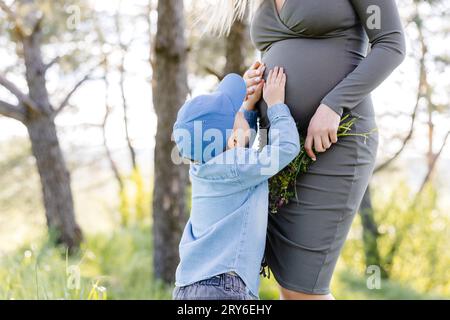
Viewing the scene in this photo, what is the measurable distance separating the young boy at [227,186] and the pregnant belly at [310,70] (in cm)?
4

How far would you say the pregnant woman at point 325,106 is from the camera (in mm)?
1534

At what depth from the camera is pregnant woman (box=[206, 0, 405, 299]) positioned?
1534mm

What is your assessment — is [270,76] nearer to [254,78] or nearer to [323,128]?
[254,78]

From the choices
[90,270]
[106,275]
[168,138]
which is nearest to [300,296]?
[168,138]

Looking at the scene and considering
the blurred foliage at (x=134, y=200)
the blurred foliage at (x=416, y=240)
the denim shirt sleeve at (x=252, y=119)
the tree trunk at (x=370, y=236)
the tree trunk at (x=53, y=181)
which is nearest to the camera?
the denim shirt sleeve at (x=252, y=119)

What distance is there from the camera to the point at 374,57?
1.53 metres

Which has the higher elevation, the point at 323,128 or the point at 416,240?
the point at 323,128

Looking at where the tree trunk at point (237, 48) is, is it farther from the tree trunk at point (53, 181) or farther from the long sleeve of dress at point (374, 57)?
the long sleeve of dress at point (374, 57)

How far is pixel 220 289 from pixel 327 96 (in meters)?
0.65

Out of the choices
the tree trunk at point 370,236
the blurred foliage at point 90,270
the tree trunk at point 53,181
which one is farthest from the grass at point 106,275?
the tree trunk at point 370,236

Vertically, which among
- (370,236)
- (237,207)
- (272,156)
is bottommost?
(370,236)

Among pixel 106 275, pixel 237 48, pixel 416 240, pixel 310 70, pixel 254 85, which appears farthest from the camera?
pixel 416 240

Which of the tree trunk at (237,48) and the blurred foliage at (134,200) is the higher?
the tree trunk at (237,48)

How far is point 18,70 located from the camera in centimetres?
1149
